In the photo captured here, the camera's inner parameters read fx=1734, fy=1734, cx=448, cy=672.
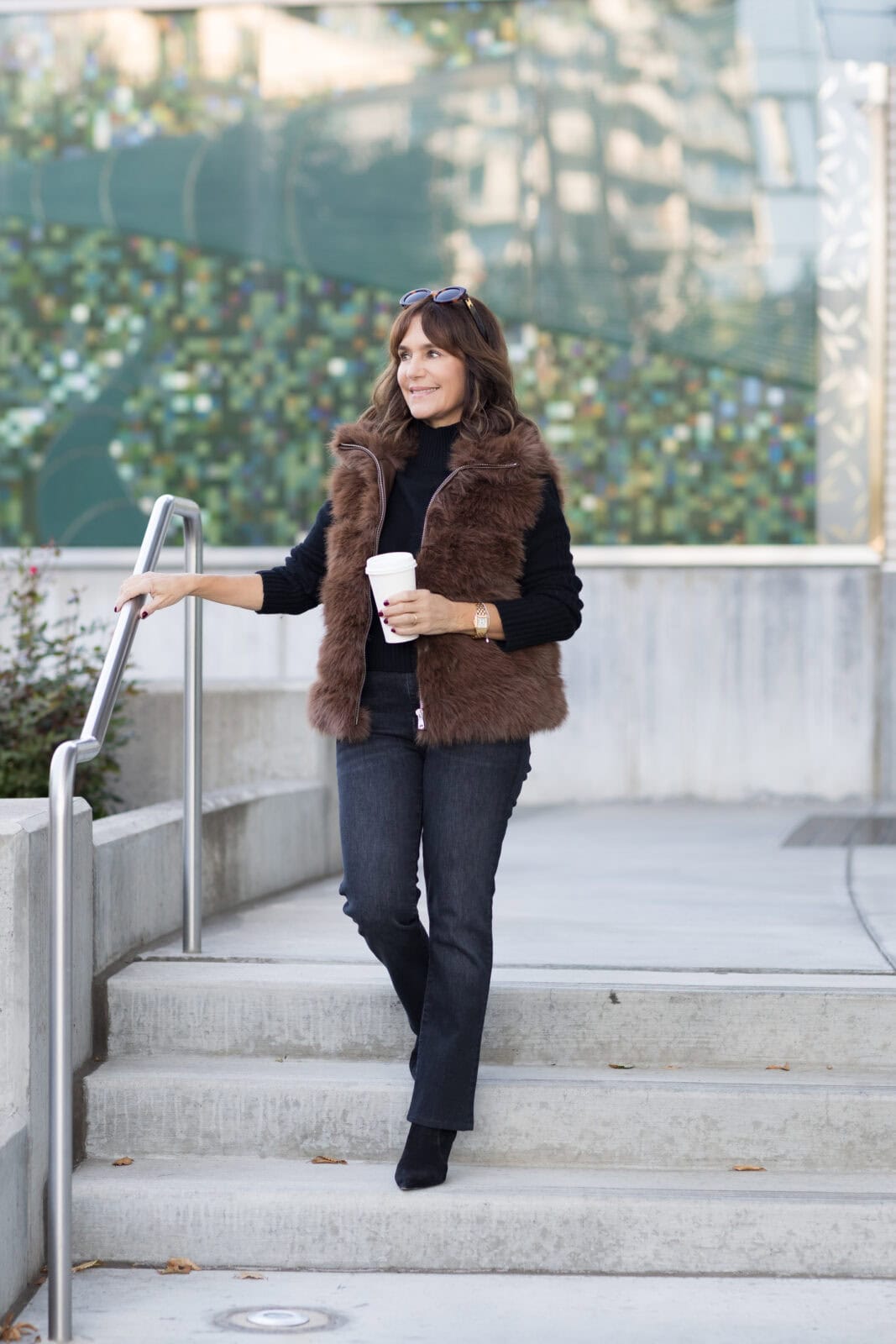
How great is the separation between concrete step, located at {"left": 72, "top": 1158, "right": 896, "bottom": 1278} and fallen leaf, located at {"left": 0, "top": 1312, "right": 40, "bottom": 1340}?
0.40 m

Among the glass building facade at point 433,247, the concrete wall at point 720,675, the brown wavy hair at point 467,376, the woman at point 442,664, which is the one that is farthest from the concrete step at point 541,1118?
the glass building facade at point 433,247

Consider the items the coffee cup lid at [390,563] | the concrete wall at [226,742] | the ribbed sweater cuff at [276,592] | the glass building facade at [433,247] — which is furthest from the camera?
the glass building facade at [433,247]

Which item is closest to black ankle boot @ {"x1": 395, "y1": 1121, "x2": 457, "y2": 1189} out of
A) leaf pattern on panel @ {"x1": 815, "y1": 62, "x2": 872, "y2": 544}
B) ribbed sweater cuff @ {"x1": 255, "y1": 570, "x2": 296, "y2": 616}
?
ribbed sweater cuff @ {"x1": 255, "y1": 570, "x2": 296, "y2": 616}

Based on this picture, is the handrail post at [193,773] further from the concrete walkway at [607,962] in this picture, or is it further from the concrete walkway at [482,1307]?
the concrete walkway at [482,1307]

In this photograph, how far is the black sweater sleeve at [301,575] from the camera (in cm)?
372

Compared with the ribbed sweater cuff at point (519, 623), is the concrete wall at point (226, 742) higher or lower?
lower

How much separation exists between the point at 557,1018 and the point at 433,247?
584 centimetres

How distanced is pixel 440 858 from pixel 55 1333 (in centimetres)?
112

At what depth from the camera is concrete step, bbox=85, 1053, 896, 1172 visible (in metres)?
3.73

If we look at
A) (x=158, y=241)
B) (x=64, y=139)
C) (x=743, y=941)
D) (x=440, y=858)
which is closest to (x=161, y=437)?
(x=158, y=241)

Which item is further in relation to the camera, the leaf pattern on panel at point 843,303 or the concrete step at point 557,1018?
the leaf pattern on panel at point 843,303

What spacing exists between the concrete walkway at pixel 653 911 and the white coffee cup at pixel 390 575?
1.30 meters

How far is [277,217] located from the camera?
9.12 meters

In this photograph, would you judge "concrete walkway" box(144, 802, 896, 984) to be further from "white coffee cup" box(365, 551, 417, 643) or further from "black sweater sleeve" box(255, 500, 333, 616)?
"white coffee cup" box(365, 551, 417, 643)
